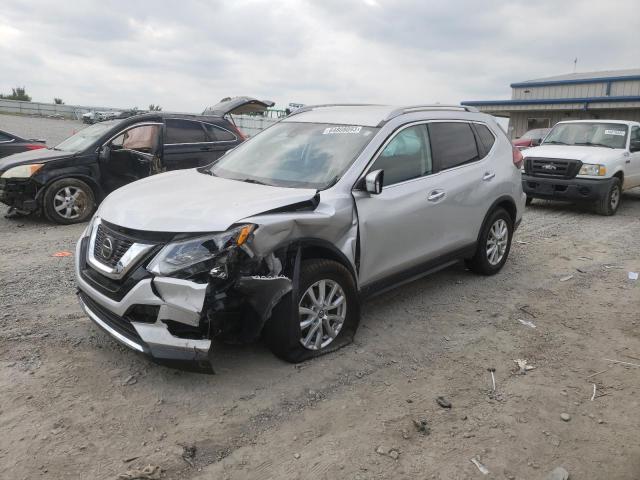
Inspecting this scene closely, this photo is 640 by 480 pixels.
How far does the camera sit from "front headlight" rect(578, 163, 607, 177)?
9.62 m

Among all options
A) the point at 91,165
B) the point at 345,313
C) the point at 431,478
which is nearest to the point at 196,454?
the point at 431,478

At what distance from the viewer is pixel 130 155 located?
834 cm

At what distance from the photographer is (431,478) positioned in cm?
270

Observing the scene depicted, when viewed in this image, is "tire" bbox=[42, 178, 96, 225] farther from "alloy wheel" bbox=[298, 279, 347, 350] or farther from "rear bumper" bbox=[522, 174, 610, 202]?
"rear bumper" bbox=[522, 174, 610, 202]

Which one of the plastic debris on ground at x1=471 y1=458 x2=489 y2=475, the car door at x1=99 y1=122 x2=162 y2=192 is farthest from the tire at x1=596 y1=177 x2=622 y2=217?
the plastic debris on ground at x1=471 y1=458 x2=489 y2=475

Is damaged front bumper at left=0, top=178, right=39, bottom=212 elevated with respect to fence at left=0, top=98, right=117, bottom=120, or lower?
lower

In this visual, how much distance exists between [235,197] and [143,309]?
984 millimetres

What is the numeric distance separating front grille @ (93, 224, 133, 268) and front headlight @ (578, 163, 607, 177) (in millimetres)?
8886

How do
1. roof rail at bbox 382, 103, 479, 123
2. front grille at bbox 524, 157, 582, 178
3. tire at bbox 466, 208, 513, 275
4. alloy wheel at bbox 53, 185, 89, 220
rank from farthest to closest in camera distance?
front grille at bbox 524, 157, 582, 178 → alloy wheel at bbox 53, 185, 89, 220 → tire at bbox 466, 208, 513, 275 → roof rail at bbox 382, 103, 479, 123

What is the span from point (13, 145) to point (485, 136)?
9.37 m

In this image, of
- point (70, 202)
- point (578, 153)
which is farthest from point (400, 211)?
point (578, 153)

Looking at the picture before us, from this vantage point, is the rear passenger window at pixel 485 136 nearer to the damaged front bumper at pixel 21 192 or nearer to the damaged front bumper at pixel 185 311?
the damaged front bumper at pixel 185 311

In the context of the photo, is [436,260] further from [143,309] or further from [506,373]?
[143,309]

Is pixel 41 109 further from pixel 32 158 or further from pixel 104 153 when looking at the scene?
pixel 104 153
